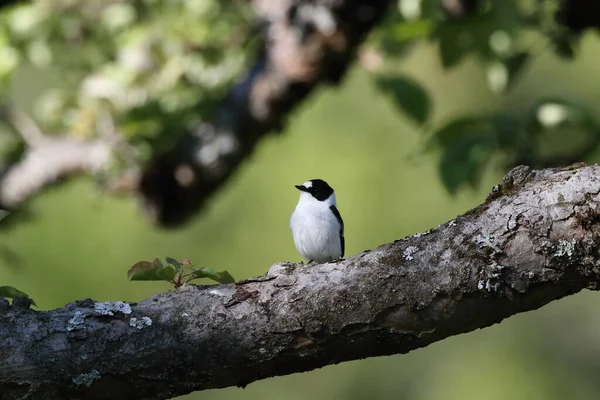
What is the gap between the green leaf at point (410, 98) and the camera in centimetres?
471

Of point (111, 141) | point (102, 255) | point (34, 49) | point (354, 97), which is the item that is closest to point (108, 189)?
point (111, 141)

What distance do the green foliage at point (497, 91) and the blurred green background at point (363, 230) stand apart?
21.6 feet

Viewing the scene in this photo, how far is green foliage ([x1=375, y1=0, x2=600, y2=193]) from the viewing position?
4.05 meters

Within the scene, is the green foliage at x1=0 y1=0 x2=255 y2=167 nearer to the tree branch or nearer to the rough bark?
the tree branch

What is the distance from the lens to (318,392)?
12.8m

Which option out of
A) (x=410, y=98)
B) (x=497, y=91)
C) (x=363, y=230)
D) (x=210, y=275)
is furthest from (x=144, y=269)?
(x=363, y=230)

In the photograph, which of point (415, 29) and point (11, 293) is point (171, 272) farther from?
point (415, 29)

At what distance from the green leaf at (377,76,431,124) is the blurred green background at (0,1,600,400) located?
259 inches

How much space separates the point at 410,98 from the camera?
187 inches

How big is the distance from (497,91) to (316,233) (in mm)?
1437

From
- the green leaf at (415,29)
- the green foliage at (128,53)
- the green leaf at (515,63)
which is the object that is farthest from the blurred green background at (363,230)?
the green leaf at (415,29)

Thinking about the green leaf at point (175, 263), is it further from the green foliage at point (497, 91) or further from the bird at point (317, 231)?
the bird at point (317, 231)

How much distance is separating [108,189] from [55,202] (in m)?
6.42

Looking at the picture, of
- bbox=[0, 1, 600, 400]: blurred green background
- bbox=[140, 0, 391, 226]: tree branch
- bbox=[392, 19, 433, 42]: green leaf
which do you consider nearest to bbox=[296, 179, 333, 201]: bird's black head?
bbox=[140, 0, 391, 226]: tree branch
